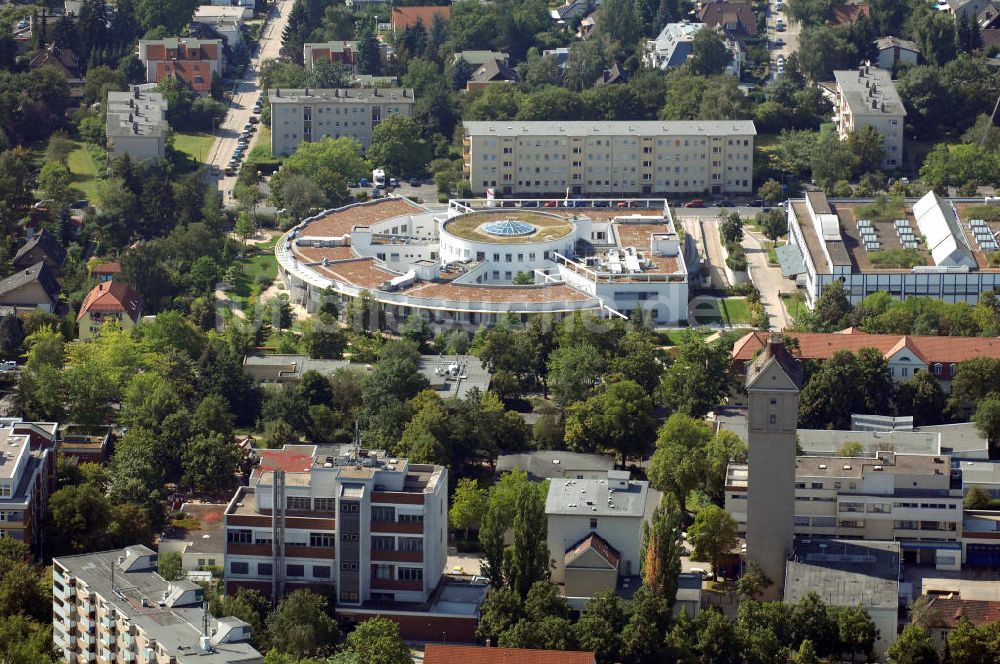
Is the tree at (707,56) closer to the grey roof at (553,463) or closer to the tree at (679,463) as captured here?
the grey roof at (553,463)

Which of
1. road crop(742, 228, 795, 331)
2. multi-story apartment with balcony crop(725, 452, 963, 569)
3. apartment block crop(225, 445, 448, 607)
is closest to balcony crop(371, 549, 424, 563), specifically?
apartment block crop(225, 445, 448, 607)

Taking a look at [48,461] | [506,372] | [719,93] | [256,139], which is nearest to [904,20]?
[719,93]

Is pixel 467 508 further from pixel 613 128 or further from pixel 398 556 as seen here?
pixel 613 128

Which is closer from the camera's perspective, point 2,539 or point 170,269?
point 2,539

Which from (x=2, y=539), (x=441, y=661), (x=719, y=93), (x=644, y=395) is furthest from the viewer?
(x=719, y=93)

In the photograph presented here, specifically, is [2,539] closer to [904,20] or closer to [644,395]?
[644,395]

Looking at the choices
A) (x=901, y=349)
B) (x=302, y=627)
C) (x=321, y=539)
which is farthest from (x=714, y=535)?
(x=901, y=349)

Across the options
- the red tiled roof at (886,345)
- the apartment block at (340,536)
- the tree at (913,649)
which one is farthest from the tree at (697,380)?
the tree at (913,649)
